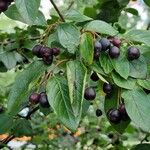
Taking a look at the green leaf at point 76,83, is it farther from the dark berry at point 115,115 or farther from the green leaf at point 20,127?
the green leaf at point 20,127

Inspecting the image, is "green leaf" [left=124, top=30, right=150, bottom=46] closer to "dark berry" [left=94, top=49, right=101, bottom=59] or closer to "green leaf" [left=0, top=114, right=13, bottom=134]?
"dark berry" [left=94, top=49, right=101, bottom=59]

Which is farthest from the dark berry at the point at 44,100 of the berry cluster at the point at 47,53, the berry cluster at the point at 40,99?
the berry cluster at the point at 47,53

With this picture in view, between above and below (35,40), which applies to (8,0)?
above

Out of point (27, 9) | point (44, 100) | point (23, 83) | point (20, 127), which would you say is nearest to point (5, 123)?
point (20, 127)

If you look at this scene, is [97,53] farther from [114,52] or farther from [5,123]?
[5,123]

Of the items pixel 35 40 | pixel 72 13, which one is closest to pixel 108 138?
pixel 35 40

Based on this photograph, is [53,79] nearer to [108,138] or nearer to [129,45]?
[129,45]

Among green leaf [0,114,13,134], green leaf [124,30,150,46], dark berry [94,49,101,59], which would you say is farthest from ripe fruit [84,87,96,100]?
green leaf [0,114,13,134]
